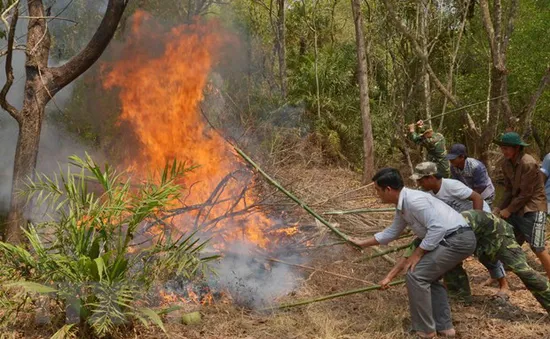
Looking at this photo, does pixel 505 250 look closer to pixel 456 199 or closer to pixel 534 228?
pixel 456 199

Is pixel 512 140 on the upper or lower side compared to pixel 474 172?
upper

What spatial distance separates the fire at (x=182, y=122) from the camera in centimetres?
719

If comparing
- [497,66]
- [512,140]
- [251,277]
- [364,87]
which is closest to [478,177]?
[512,140]

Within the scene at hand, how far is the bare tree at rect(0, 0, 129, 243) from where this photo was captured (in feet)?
23.3

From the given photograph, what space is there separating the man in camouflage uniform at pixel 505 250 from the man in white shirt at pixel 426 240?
285mm

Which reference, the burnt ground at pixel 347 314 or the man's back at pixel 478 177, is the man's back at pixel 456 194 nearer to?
the man's back at pixel 478 177

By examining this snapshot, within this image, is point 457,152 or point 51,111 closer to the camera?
point 457,152

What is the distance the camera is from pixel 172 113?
8.66 m

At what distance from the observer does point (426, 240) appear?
4.56m

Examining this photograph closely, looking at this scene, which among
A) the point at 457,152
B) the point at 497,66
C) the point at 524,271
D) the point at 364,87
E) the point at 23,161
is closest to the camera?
the point at 524,271

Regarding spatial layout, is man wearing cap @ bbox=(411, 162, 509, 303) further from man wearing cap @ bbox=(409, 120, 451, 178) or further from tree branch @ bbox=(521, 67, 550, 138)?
tree branch @ bbox=(521, 67, 550, 138)

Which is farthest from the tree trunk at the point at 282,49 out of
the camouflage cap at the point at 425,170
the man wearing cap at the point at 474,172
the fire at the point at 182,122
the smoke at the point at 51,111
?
the camouflage cap at the point at 425,170

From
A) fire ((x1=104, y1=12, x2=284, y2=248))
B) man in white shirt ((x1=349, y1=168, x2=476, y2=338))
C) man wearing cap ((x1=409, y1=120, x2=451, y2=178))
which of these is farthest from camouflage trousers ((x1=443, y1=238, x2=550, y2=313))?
fire ((x1=104, y1=12, x2=284, y2=248))

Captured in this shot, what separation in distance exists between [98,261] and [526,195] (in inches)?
175
